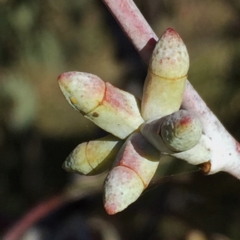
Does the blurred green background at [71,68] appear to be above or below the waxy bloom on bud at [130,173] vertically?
below

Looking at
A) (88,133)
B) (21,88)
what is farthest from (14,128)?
(88,133)

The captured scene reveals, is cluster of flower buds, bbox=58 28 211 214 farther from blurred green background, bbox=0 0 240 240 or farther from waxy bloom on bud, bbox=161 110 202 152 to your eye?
blurred green background, bbox=0 0 240 240

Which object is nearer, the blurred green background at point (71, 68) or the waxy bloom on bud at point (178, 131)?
the waxy bloom on bud at point (178, 131)

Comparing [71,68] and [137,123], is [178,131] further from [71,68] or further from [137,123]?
[71,68]

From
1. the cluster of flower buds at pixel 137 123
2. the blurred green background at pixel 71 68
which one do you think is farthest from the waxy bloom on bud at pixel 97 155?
the blurred green background at pixel 71 68

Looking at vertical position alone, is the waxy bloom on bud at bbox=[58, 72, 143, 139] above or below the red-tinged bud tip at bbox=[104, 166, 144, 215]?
above

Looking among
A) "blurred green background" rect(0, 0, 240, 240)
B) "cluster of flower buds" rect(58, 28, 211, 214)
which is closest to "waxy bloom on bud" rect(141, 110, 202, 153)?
"cluster of flower buds" rect(58, 28, 211, 214)

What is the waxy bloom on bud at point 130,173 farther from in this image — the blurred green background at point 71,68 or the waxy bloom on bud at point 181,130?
the blurred green background at point 71,68

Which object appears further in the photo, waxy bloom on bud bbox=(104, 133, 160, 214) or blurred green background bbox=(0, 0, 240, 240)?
blurred green background bbox=(0, 0, 240, 240)
